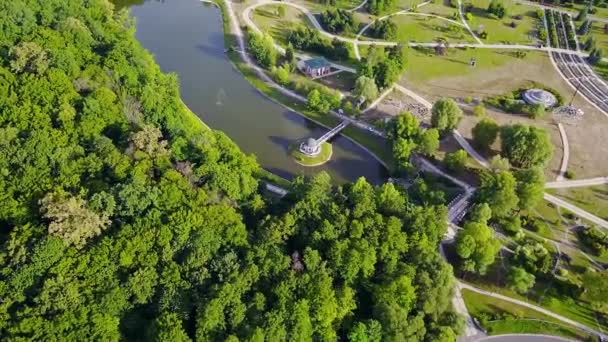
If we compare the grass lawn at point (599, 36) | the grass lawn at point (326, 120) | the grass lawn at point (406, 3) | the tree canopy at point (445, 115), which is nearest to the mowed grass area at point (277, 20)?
the grass lawn at point (326, 120)

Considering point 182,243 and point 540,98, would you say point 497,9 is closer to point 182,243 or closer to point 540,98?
point 540,98

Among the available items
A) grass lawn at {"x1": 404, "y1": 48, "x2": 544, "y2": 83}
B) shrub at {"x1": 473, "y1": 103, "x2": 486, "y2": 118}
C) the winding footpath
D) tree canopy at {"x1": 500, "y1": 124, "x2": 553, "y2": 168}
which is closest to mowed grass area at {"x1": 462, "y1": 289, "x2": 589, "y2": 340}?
the winding footpath

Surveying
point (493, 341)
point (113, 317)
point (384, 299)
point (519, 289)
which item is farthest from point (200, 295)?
point (519, 289)

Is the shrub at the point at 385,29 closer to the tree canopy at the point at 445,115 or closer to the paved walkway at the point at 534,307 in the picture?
the tree canopy at the point at 445,115

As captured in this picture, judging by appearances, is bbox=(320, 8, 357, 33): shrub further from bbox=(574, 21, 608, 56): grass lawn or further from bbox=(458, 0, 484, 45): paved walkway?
bbox=(574, 21, 608, 56): grass lawn

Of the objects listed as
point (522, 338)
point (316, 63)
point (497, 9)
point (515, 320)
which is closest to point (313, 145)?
point (316, 63)

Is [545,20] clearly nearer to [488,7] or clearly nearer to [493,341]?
[488,7]
